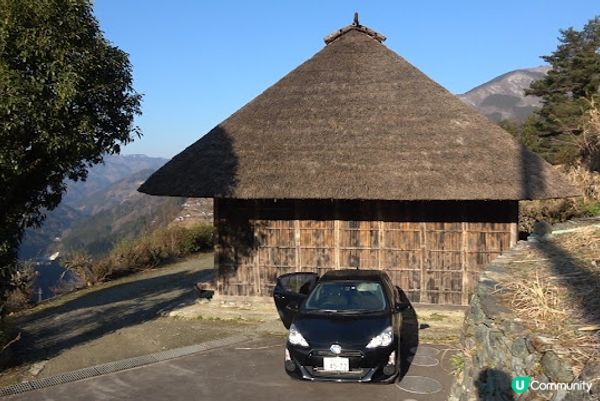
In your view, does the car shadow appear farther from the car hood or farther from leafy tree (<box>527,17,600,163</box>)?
leafy tree (<box>527,17,600,163</box>)

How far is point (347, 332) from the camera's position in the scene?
23.4 ft

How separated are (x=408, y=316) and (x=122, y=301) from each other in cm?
779

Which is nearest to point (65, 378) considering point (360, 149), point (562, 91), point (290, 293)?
point (290, 293)

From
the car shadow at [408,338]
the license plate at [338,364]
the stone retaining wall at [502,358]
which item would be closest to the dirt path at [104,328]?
the car shadow at [408,338]

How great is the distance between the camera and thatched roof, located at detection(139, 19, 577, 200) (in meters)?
10.7

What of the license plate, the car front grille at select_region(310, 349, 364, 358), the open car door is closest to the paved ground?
the license plate

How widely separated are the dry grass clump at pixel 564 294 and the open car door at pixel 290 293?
3.58 m

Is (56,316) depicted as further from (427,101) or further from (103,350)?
(427,101)

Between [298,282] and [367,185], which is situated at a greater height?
[367,185]

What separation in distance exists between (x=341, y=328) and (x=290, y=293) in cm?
209

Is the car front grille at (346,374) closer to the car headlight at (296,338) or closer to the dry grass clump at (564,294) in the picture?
the car headlight at (296,338)

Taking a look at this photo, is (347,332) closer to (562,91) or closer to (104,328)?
(104,328)

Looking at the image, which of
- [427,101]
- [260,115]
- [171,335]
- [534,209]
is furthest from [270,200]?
[534,209]

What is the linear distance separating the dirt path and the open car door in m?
1.48
